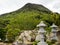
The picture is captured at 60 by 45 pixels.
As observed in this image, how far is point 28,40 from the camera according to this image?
18.2 meters

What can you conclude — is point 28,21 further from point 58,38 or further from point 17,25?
point 58,38

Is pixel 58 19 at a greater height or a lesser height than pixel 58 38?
greater

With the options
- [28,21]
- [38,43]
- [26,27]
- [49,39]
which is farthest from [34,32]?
[28,21]

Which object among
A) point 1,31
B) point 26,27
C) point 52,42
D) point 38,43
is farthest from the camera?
point 26,27

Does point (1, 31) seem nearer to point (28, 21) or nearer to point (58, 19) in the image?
point (28, 21)

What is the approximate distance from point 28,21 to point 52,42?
26.7 meters

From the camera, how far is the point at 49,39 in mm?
17531

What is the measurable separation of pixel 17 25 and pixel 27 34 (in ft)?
75.0

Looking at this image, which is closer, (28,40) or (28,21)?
(28,40)

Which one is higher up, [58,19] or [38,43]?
[58,19]

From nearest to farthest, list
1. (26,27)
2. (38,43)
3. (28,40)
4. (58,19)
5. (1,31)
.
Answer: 1. (38,43)
2. (28,40)
3. (58,19)
4. (1,31)
5. (26,27)

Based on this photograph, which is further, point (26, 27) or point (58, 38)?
point (26, 27)

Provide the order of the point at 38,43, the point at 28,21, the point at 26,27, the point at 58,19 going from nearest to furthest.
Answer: the point at 38,43
the point at 58,19
the point at 26,27
the point at 28,21

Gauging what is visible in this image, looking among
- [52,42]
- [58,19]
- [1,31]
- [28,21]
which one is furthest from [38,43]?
[28,21]
